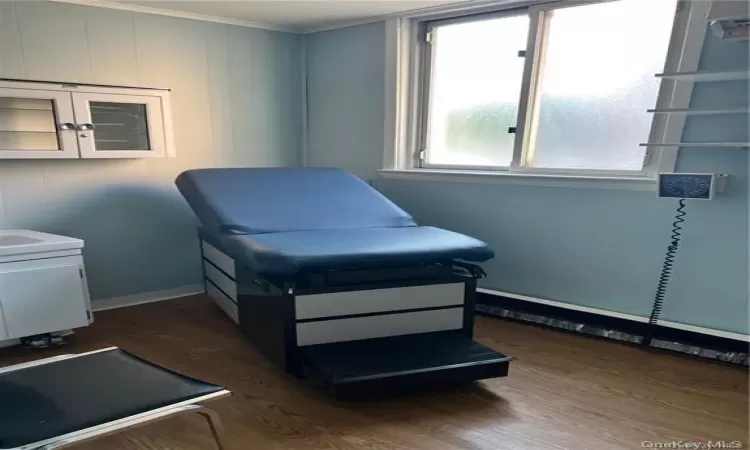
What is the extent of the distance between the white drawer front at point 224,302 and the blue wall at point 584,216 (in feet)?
3.96

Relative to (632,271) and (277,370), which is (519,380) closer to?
(632,271)

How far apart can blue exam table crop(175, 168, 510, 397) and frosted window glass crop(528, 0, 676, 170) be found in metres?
0.86

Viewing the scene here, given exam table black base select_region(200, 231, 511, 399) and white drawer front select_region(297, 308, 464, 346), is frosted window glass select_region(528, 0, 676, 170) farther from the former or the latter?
white drawer front select_region(297, 308, 464, 346)

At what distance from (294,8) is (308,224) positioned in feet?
4.22

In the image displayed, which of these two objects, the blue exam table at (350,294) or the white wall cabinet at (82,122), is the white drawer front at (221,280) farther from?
the white wall cabinet at (82,122)

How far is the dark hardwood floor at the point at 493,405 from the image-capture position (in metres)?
1.64

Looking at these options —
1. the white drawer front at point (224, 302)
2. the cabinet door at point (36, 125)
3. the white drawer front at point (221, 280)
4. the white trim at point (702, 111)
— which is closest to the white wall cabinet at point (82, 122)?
the cabinet door at point (36, 125)

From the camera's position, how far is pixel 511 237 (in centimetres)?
→ 277

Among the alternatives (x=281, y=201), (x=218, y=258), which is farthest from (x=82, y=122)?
(x=281, y=201)

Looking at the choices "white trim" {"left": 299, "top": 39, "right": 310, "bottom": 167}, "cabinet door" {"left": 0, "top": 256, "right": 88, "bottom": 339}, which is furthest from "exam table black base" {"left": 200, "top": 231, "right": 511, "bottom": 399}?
"white trim" {"left": 299, "top": 39, "right": 310, "bottom": 167}

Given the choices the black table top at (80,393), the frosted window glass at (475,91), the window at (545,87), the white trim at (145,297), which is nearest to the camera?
the black table top at (80,393)

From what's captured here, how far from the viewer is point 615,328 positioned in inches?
97.4

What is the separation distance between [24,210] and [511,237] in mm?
2541

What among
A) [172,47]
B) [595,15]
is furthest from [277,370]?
[595,15]
